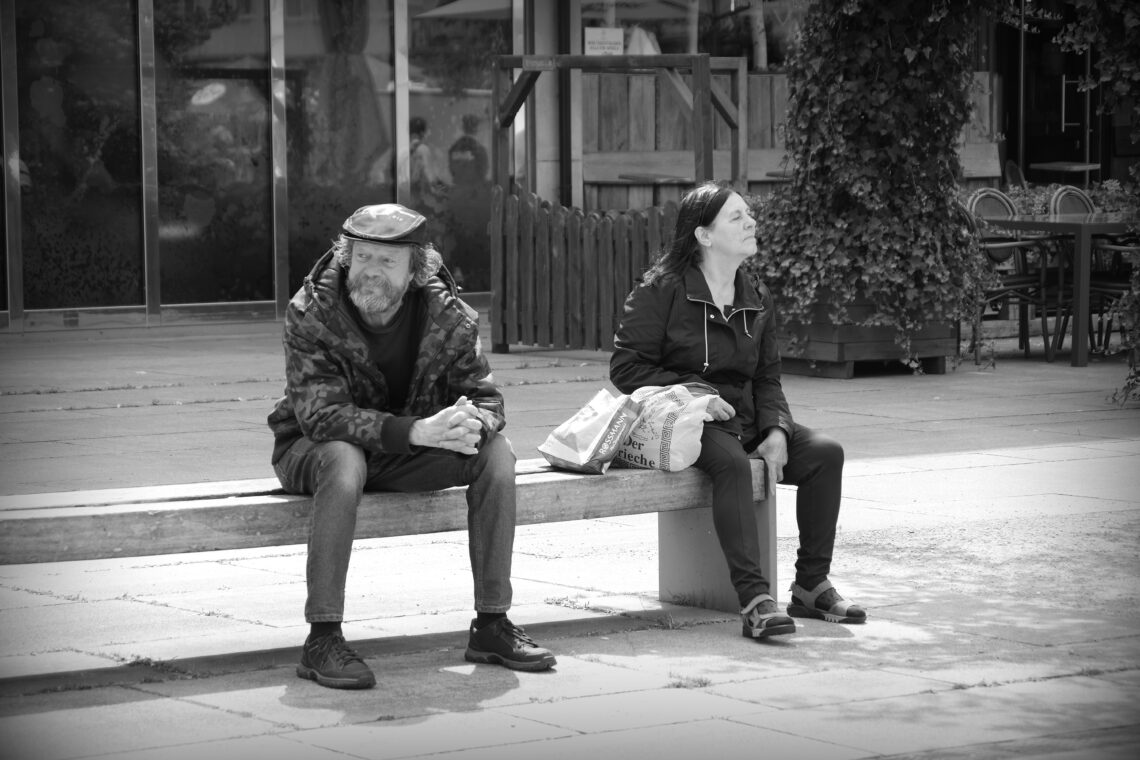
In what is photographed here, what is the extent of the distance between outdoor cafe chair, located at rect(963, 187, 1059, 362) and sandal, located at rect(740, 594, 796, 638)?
797 centimetres

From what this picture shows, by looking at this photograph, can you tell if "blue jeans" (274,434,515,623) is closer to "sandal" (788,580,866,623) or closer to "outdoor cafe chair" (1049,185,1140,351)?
"sandal" (788,580,866,623)

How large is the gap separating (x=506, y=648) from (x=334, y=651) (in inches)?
19.5

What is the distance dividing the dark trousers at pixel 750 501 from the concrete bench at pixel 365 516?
0.11 meters

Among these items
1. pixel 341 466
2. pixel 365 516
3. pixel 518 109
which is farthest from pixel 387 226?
pixel 518 109

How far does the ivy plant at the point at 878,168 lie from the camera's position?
12117 millimetres

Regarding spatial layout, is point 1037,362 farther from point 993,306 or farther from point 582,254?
point 582,254

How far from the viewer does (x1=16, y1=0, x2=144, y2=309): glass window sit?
15.3 meters

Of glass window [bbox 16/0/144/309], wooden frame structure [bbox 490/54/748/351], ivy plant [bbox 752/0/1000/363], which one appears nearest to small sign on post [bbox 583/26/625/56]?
wooden frame structure [bbox 490/54/748/351]

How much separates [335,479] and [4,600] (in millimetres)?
1589

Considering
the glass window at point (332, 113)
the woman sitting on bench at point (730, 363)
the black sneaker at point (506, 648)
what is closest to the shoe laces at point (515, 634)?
the black sneaker at point (506, 648)

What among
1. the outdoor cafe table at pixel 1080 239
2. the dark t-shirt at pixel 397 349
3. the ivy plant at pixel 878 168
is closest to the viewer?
the dark t-shirt at pixel 397 349

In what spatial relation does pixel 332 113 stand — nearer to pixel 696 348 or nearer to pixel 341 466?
pixel 696 348

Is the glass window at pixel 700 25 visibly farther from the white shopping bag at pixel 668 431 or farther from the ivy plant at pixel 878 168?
the white shopping bag at pixel 668 431

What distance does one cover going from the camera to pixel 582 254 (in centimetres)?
1360
